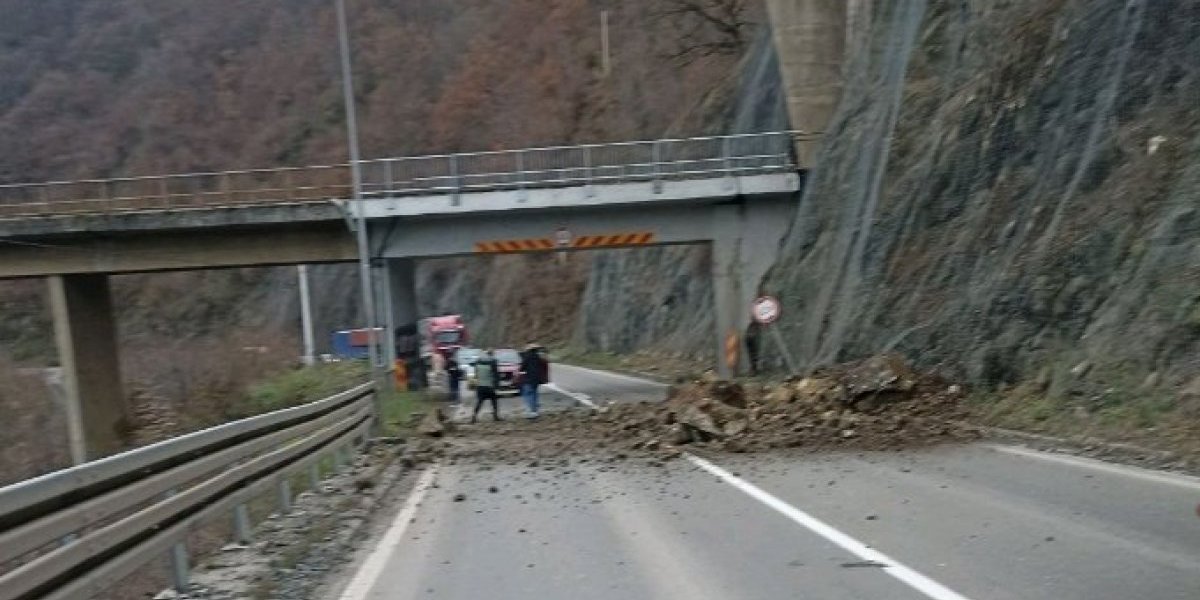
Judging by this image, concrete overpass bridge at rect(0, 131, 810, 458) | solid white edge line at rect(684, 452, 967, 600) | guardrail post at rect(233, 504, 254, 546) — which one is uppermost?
concrete overpass bridge at rect(0, 131, 810, 458)

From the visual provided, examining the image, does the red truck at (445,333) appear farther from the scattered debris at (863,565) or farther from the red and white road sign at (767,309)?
the scattered debris at (863,565)

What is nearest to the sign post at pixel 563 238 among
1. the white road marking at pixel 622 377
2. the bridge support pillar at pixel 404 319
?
the bridge support pillar at pixel 404 319

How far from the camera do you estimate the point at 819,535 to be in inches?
368

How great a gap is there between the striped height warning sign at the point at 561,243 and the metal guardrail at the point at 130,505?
21645 mm

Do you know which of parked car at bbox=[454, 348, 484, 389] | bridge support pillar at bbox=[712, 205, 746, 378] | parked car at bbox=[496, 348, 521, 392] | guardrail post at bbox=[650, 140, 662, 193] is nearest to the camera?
guardrail post at bbox=[650, 140, 662, 193]

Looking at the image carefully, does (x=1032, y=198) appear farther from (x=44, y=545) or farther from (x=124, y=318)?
(x=124, y=318)

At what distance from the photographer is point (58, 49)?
12038 centimetres

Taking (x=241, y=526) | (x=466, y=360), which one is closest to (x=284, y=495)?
(x=241, y=526)

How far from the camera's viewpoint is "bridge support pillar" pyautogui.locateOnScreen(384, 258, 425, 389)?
115 feet

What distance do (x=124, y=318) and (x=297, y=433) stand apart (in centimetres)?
8231

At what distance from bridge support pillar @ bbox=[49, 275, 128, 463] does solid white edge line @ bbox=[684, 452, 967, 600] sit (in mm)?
28577

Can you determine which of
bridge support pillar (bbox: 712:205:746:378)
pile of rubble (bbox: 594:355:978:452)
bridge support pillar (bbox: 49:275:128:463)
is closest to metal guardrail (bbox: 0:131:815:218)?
bridge support pillar (bbox: 712:205:746:378)

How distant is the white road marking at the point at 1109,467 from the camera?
10664 millimetres

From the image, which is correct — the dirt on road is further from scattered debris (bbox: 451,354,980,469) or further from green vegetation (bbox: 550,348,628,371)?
green vegetation (bbox: 550,348,628,371)
